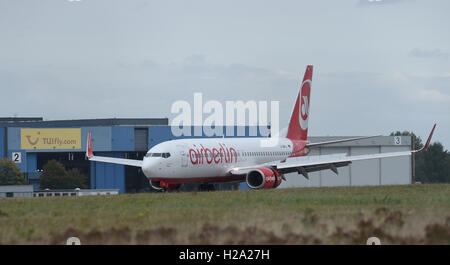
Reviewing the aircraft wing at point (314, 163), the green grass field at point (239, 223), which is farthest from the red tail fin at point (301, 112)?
the green grass field at point (239, 223)

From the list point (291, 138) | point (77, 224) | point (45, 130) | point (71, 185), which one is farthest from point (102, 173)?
point (77, 224)

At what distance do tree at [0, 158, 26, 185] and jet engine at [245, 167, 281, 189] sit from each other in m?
53.3

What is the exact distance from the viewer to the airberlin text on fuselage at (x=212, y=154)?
44062mm

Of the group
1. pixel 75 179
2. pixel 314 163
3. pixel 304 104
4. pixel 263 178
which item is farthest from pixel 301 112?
pixel 75 179

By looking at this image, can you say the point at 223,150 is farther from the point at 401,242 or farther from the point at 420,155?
the point at 420,155

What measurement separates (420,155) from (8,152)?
6854cm

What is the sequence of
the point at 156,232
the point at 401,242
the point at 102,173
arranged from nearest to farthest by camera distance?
the point at 401,242, the point at 156,232, the point at 102,173

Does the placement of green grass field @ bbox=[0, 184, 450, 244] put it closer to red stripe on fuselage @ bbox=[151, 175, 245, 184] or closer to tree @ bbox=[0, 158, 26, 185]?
red stripe on fuselage @ bbox=[151, 175, 245, 184]

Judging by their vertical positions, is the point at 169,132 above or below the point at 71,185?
above

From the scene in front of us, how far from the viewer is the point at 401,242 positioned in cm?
1448

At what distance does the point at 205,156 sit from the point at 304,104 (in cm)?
1246

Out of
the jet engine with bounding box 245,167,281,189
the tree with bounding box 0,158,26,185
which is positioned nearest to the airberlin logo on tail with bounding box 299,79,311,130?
the jet engine with bounding box 245,167,281,189

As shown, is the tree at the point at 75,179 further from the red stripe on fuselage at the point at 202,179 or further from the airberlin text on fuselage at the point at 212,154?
the airberlin text on fuselage at the point at 212,154

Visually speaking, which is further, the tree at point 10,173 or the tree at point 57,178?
the tree at point 10,173
